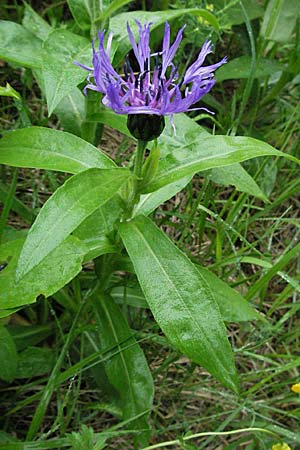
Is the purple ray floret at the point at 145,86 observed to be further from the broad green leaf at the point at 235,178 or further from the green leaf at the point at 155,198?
the broad green leaf at the point at 235,178

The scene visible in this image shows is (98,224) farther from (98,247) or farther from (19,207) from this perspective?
(19,207)

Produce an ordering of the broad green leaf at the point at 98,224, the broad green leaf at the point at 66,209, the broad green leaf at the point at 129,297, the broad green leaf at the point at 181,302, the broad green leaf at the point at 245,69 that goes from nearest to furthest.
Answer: the broad green leaf at the point at 66,209, the broad green leaf at the point at 181,302, the broad green leaf at the point at 98,224, the broad green leaf at the point at 129,297, the broad green leaf at the point at 245,69

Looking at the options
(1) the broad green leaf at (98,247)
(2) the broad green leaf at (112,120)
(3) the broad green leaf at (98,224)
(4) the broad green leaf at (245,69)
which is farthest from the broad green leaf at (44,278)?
(4) the broad green leaf at (245,69)

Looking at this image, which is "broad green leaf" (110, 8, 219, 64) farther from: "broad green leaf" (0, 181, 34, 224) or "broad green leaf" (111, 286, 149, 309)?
"broad green leaf" (111, 286, 149, 309)

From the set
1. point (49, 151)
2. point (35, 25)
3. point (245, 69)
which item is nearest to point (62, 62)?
point (49, 151)

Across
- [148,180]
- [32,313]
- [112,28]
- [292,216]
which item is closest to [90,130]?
[112,28]

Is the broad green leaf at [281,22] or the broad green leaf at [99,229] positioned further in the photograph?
the broad green leaf at [281,22]

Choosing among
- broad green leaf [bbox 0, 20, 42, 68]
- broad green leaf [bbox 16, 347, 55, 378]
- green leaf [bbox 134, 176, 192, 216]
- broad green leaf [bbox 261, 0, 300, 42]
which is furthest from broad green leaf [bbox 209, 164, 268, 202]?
broad green leaf [bbox 261, 0, 300, 42]

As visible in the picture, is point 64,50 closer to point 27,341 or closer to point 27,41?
point 27,41
